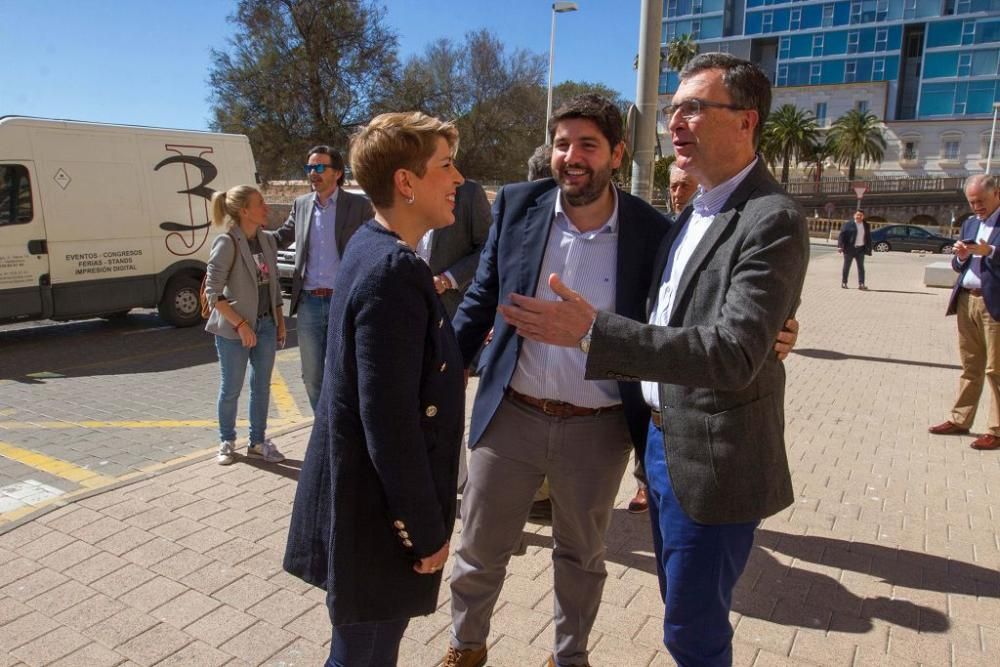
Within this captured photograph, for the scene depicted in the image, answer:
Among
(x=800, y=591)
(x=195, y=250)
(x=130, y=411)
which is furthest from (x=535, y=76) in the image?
(x=800, y=591)

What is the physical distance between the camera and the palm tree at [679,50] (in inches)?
2756

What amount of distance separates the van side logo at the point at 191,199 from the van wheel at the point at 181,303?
44 centimetres

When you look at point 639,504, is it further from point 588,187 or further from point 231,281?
point 231,281

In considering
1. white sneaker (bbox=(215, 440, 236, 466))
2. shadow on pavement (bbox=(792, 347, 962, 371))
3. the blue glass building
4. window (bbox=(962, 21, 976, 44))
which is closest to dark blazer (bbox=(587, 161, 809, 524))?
A: white sneaker (bbox=(215, 440, 236, 466))

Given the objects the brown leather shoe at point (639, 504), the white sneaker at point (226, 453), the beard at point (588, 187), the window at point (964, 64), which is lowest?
the brown leather shoe at point (639, 504)

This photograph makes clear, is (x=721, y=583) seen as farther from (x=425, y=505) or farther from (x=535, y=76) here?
(x=535, y=76)

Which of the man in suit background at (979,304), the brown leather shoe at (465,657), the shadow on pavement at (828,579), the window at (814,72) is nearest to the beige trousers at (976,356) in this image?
the man in suit background at (979,304)

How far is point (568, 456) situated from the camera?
8.30 ft

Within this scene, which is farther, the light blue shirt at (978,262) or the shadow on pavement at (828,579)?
the light blue shirt at (978,262)

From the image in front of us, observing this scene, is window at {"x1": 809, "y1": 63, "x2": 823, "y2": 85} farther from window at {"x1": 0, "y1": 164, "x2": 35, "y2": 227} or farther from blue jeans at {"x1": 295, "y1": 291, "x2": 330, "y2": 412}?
blue jeans at {"x1": 295, "y1": 291, "x2": 330, "y2": 412}

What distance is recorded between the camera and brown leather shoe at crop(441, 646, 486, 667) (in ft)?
8.73

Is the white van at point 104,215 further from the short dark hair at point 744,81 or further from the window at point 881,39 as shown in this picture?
the window at point 881,39

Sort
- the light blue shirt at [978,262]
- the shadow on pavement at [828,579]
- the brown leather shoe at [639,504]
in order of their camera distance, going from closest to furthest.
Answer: the shadow on pavement at [828,579] → the brown leather shoe at [639,504] → the light blue shirt at [978,262]

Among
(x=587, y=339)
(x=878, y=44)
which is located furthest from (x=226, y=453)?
(x=878, y=44)
